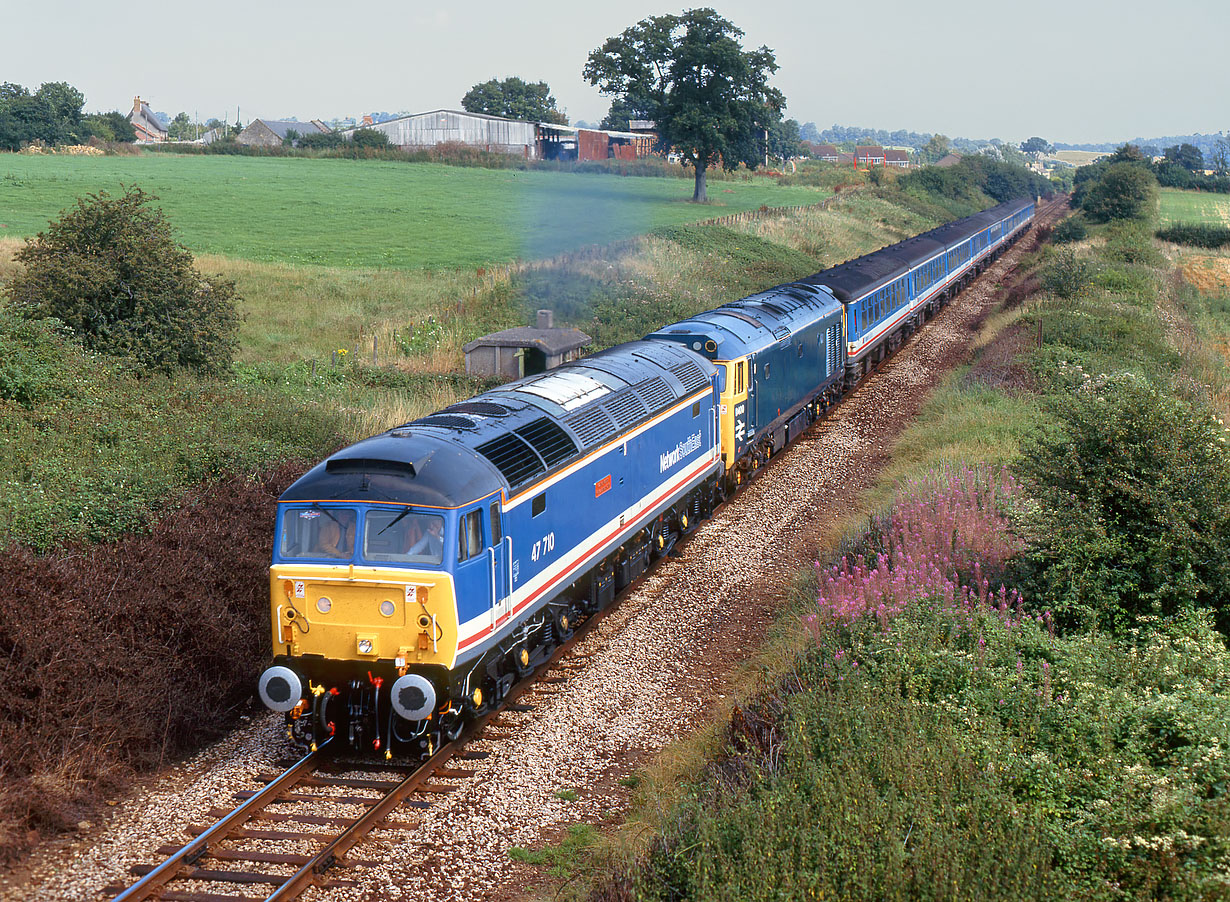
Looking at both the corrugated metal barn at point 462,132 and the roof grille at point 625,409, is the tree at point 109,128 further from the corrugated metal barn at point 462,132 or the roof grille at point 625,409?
the roof grille at point 625,409

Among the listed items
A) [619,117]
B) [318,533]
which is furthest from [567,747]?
[619,117]

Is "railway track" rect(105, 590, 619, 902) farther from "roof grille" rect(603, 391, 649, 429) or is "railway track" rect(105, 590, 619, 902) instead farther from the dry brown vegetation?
"roof grille" rect(603, 391, 649, 429)

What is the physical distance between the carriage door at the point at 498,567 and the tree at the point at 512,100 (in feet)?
379

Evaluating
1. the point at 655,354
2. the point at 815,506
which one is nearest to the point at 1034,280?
the point at 815,506

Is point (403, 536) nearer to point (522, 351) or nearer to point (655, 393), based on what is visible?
point (655, 393)

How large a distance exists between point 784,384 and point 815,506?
3817mm

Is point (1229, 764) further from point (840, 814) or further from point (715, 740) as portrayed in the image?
point (715, 740)

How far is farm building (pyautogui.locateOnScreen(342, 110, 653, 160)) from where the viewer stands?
80.4 m

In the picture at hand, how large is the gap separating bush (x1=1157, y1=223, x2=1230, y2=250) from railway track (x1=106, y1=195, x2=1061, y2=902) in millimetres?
71169

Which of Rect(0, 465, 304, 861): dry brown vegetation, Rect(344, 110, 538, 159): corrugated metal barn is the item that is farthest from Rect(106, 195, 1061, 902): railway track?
Rect(344, 110, 538, 159): corrugated metal barn

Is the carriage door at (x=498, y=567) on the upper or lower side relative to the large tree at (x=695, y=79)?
lower

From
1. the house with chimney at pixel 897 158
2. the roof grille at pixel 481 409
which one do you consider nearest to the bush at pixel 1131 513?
the roof grille at pixel 481 409

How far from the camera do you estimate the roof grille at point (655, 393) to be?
53.3ft

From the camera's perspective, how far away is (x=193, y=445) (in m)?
15.6
